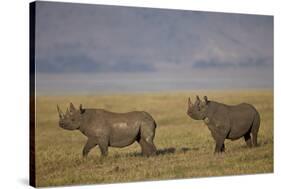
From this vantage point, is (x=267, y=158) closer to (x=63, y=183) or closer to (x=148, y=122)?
(x=148, y=122)

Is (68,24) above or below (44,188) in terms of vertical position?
above

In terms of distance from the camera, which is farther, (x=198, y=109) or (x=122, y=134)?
(x=198, y=109)

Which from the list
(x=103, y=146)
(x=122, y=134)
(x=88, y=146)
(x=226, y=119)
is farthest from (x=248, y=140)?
(x=88, y=146)

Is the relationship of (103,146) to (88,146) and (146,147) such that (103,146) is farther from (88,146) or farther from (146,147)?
(146,147)

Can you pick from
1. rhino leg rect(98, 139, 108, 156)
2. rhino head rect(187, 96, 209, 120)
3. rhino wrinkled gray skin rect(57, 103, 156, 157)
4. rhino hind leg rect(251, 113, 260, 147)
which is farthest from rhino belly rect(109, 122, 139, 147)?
rhino hind leg rect(251, 113, 260, 147)

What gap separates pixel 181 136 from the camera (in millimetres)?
12523

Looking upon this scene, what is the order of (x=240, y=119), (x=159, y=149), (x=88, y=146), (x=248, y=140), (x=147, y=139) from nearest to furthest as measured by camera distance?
1. (x=88, y=146)
2. (x=147, y=139)
3. (x=159, y=149)
4. (x=240, y=119)
5. (x=248, y=140)

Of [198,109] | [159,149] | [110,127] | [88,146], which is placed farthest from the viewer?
[198,109]

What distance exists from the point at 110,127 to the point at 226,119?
2052mm

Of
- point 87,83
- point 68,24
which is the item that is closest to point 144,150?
point 87,83

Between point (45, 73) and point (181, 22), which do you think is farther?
point (181, 22)

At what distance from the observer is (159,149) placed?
12281 mm

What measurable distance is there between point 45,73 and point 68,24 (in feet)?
2.66

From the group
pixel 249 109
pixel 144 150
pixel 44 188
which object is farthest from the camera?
pixel 249 109
